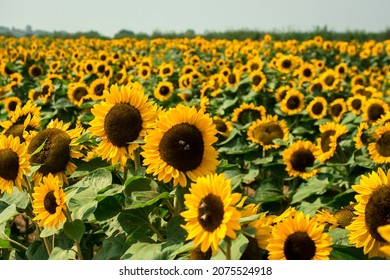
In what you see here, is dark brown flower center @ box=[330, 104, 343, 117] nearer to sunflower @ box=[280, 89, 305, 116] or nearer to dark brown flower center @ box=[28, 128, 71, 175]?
sunflower @ box=[280, 89, 305, 116]

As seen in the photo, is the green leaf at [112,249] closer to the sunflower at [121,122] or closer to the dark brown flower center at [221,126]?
Result: the sunflower at [121,122]

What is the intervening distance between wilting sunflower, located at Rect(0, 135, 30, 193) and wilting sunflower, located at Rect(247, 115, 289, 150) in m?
1.97

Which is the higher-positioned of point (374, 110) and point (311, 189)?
point (374, 110)

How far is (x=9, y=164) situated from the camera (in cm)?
153

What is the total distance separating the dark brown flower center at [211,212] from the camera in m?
1.10

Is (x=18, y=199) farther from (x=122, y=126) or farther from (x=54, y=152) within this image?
(x=122, y=126)

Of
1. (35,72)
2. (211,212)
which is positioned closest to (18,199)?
(211,212)

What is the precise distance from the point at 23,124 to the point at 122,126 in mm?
562

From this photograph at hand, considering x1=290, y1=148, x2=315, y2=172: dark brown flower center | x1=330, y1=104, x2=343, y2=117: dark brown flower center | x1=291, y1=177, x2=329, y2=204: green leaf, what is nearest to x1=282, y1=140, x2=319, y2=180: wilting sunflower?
x1=290, y1=148, x2=315, y2=172: dark brown flower center

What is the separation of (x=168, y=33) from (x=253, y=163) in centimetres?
1493
